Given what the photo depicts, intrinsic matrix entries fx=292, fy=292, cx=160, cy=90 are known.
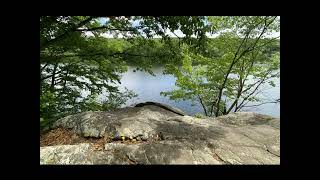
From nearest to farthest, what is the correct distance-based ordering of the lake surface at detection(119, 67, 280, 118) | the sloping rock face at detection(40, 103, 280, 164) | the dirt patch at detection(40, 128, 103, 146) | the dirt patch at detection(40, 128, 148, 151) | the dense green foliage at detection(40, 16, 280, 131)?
the sloping rock face at detection(40, 103, 280, 164)
the dirt patch at detection(40, 128, 148, 151)
the dirt patch at detection(40, 128, 103, 146)
the dense green foliage at detection(40, 16, 280, 131)
the lake surface at detection(119, 67, 280, 118)

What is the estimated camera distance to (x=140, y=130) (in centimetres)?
448

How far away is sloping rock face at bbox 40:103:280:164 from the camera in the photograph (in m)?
3.73

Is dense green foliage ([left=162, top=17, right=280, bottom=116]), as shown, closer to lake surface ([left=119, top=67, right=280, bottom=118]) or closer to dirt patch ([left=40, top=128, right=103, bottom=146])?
lake surface ([left=119, top=67, right=280, bottom=118])

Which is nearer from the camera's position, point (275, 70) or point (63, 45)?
point (63, 45)

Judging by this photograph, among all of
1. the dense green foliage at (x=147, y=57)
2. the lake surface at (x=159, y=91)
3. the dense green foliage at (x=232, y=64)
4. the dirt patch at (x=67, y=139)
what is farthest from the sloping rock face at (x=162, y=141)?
the lake surface at (x=159, y=91)

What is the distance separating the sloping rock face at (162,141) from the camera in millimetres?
3732

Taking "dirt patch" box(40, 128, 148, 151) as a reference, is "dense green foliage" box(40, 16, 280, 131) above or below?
above

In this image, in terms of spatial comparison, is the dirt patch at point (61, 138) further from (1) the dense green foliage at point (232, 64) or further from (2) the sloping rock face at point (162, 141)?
(1) the dense green foliage at point (232, 64)

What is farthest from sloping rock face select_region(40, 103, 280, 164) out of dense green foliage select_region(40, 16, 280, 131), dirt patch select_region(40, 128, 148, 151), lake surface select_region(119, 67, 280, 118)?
lake surface select_region(119, 67, 280, 118)

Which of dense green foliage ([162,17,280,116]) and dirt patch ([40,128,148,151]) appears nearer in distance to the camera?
dirt patch ([40,128,148,151])

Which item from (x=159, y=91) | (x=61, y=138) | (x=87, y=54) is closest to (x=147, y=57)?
(x=87, y=54)
